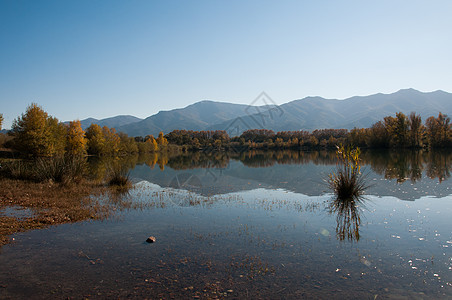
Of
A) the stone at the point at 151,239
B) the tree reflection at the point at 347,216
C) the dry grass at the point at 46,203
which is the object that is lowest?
the tree reflection at the point at 347,216

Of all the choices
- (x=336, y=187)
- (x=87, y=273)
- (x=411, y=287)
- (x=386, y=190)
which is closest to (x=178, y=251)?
(x=87, y=273)

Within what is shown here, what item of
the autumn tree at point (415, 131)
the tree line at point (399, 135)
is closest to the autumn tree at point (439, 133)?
the tree line at point (399, 135)

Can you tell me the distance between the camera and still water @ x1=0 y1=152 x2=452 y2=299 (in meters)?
5.11

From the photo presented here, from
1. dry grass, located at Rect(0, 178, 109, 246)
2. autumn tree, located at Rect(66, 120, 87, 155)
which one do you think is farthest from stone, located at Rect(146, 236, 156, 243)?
autumn tree, located at Rect(66, 120, 87, 155)

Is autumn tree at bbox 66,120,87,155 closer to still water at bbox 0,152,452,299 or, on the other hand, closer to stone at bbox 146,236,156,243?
still water at bbox 0,152,452,299

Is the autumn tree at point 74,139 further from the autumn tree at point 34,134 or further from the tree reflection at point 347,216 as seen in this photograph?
the tree reflection at point 347,216

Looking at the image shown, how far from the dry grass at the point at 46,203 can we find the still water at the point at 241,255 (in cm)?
71

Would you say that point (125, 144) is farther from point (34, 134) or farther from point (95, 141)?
point (34, 134)

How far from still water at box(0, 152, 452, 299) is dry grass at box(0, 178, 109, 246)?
0.71 meters

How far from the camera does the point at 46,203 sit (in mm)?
11773

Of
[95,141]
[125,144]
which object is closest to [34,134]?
[95,141]

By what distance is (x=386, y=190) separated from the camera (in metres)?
16.0

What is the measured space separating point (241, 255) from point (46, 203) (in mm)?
9792

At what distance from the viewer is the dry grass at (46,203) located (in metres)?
8.87
